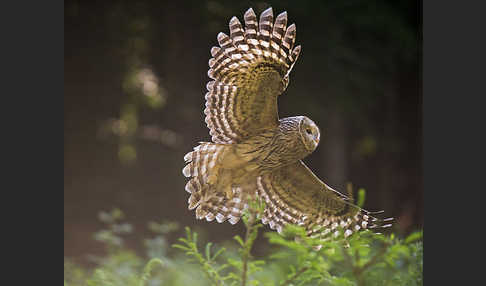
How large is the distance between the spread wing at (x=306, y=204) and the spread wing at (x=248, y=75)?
0.55 feet

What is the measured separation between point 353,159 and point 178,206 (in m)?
1.08

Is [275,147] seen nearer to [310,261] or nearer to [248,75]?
[248,75]

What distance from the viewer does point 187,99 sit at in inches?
77.7

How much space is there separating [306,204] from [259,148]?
24cm

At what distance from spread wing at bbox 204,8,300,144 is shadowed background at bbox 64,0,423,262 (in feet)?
0.49

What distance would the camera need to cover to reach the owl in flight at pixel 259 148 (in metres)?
1.33

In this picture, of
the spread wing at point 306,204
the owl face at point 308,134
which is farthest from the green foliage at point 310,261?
the owl face at point 308,134

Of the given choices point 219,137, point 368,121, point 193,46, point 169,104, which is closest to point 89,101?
point 169,104

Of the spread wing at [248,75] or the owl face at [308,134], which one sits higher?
the spread wing at [248,75]

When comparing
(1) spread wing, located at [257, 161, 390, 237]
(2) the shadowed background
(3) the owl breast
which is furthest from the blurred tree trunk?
(3) the owl breast

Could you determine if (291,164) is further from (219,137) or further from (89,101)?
(89,101)

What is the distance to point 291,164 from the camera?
1401 mm

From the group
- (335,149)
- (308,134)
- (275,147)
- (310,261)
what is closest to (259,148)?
(275,147)

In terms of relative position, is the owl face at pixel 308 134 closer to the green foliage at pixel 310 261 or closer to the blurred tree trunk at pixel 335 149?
the green foliage at pixel 310 261
